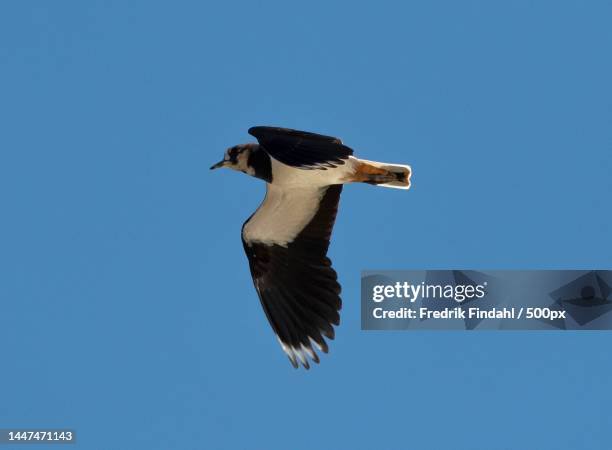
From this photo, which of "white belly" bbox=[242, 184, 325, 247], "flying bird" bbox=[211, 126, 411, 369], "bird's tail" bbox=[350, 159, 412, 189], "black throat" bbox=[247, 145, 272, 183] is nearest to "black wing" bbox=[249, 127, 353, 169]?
"flying bird" bbox=[211, 126, 411, 369]

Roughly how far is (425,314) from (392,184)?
1.74 m

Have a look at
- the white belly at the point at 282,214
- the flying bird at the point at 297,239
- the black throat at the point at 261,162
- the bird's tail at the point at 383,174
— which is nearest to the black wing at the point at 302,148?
the flying bird at the point at 297,239

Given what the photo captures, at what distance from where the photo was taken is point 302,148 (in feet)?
50.9

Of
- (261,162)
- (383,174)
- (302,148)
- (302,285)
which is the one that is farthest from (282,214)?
(302,148)

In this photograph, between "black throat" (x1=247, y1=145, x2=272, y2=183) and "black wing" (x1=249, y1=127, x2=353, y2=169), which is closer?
"black wing" (x1=249, y1=127, x2=353, y2=169)

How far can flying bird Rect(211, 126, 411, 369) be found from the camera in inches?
661

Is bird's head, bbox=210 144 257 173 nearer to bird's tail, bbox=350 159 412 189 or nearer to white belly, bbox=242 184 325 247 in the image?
white belly, bbox=242 184 325 247

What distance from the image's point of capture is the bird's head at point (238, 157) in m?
17.2

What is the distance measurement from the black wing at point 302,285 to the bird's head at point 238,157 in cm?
83

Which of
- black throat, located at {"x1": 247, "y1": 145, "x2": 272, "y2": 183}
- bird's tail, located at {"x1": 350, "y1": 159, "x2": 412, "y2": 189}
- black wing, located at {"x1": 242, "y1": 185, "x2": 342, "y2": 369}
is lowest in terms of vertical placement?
black wing, located at {"x1": 242, "y1": 185, "x2": 342, "y2": 369}

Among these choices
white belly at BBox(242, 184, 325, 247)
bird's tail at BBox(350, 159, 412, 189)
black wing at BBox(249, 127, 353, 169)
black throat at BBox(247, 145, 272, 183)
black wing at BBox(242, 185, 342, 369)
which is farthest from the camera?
white belly at BBox(242, 184, 325, 247)

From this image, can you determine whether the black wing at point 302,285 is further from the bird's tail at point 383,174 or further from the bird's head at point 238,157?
the bird's head at point 238,157

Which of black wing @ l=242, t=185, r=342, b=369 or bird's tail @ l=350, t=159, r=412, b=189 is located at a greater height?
bird's tail @ l=350, t=159, r=412, b=189

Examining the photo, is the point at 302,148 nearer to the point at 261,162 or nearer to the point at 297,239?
the point at 261,162
